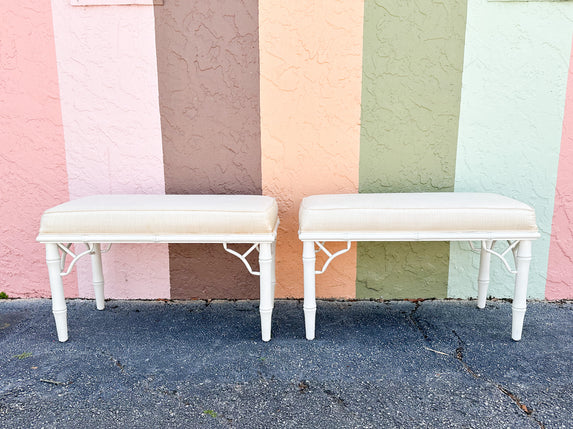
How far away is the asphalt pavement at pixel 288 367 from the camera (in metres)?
1.34

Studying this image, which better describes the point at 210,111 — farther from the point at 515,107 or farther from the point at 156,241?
the point at 515,107

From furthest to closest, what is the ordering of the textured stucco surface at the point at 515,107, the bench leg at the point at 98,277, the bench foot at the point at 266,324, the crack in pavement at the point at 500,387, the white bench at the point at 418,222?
1. the bench leg at the point at 98,277
2. the textured stucco surface at the point at 515,107
3. the bench foot at the point at 266,324
4. the white bench at the point at 418,222
5. the crack in pavement at the point at 500,387

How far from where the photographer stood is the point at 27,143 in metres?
2.18

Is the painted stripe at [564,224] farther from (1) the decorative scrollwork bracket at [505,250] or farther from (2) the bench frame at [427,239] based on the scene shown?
(2) the bench frame at [427,239]

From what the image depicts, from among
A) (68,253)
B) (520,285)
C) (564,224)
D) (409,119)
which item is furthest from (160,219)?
(564,224)

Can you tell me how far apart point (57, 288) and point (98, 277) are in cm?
36

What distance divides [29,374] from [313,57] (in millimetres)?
1920

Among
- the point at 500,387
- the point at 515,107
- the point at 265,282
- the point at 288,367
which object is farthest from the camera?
the point at 515,107

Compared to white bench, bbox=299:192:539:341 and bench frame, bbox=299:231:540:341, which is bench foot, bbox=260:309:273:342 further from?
white bench, bbox=299:192:539:341

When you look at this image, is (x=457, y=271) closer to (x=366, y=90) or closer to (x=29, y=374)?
(x=366, y=90)

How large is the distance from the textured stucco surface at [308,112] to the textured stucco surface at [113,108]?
2.01ft

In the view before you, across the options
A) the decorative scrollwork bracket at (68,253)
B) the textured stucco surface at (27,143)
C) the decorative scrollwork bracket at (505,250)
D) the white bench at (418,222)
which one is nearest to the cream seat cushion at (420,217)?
the white bench at (418,222)

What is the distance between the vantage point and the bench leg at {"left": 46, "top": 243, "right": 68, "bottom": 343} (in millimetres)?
1757

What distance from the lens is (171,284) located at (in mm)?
2279
